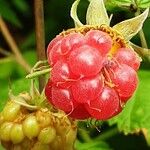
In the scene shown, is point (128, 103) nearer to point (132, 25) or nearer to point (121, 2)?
point (121, 2)

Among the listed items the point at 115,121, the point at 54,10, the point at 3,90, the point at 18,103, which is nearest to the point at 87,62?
the point at 18,103

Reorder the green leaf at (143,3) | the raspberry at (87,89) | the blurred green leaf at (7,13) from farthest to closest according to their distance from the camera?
the blurred green leaf at (7,13)
the green leaf at (143,3)
the raspberry at (87,89)

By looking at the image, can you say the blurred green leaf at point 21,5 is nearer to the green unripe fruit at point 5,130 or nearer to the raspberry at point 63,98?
the green unripe fruit at point 5,130

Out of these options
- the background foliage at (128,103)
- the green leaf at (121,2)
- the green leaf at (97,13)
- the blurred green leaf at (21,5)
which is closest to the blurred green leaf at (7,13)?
the background foliage at (128,103)

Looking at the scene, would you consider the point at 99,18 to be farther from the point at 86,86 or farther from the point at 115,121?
the point at 115,121

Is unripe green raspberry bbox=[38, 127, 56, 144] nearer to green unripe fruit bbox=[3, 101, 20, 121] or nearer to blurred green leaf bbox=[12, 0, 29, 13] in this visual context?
green unripe fruit bbox=[3, 101, 20, 121]

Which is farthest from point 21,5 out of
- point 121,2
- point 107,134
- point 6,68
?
point 121,2

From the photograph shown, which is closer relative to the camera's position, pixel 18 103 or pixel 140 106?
pixel 18 103
